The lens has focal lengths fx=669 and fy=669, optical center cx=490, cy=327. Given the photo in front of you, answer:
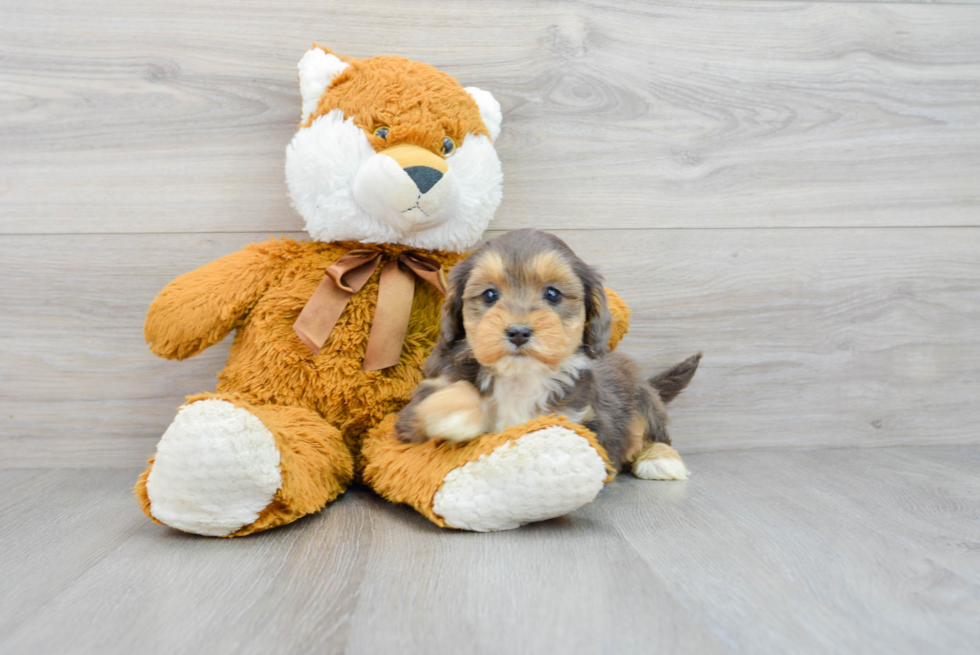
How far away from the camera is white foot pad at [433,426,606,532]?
1.19m

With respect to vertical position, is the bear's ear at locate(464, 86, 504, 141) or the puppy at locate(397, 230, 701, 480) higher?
the bear's ear at locate(464, 86, 504, 141)

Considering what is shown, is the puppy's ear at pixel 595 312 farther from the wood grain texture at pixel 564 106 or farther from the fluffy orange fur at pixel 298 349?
the wood grain texture at pixel 564 106

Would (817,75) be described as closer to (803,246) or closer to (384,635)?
(803,246)

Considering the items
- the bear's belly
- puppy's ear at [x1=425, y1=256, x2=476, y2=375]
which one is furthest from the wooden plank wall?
puppy's ear at [x1=425, y1=256, x2=476, y2=375]

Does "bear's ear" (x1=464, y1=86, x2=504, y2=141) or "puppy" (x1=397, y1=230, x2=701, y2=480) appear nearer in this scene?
"puppy" (x1=397, y1=230, x2=701, y2=480)

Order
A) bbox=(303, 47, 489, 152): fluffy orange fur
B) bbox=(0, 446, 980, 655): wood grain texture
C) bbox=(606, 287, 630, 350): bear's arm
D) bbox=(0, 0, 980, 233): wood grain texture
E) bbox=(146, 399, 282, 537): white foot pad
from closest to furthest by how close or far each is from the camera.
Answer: bbox=(0, 446, 980, 655): wood grain texture → bbox=(146, 399, 282, 537): white foot pad → bbox=(303, 47, 489, 152): fluffy orange fur → bbox=(606, 287, 630, 350): bear's arm → bbox=(0, 0, 980, 233): wood grain texture

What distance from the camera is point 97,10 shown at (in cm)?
175

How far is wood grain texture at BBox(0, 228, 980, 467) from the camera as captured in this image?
1795mm

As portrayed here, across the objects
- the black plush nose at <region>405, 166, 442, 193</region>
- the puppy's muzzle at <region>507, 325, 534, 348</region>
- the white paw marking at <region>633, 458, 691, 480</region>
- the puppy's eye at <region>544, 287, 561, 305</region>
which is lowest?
the white paw marking at <region>633, 458, 691, 480</region>

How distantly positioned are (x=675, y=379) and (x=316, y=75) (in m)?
1.18

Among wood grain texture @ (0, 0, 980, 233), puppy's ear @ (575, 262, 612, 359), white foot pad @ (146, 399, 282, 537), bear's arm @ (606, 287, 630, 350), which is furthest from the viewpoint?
wood grain texture @ (0, 0, 980, 233)

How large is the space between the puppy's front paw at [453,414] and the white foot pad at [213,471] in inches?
11.6

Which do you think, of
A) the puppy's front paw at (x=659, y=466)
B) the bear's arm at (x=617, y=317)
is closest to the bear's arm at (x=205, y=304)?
the bear's arm at (x=617, y=317)

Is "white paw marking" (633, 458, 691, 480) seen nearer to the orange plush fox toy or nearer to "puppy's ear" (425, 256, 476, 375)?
the orange plush fox toy
